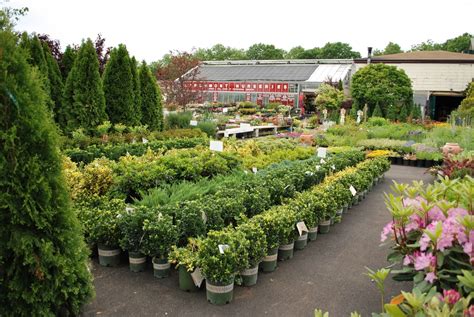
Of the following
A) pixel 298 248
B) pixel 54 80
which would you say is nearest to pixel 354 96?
pixel 54 80

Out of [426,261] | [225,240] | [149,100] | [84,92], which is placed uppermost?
[84,92]

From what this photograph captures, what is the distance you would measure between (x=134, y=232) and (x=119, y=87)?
7.40 m

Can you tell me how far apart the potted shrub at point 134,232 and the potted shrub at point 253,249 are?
3.26ft

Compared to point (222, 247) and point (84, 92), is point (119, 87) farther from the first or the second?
point (222, 247)

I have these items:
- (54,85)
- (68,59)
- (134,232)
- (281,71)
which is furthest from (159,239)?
(281,71)

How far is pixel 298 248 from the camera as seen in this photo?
4871 millimetres

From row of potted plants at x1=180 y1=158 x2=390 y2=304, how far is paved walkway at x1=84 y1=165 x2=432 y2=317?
15 centimetres

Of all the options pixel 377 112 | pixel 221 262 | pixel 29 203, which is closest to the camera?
pixel 29 203

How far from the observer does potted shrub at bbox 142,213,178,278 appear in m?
3.77

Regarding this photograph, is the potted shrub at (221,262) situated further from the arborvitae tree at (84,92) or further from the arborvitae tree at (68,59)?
the arborvitae tree at (68,59)

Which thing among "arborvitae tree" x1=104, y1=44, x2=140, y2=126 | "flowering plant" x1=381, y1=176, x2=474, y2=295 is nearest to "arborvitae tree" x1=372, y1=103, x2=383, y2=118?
"arborvitae tree" x1=104, y1=44, x2=140, y2=126

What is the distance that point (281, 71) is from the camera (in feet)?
109

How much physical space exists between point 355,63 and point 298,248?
92.7ft

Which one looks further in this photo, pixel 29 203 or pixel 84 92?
pixel 84 92
